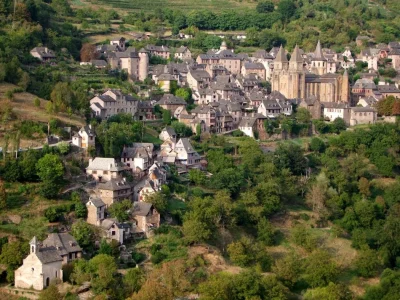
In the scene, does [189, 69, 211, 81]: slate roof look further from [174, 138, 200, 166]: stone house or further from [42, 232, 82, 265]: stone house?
[42, 232, 82, 265]: stone house

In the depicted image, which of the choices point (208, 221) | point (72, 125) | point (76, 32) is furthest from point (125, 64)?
point (208, 221)

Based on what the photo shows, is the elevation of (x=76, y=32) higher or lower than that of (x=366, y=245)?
higher

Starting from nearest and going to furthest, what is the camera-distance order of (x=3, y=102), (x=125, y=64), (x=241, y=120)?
1. (x=3, y=102)
2. (x=241, y=120)
3. (x=125, y=64)

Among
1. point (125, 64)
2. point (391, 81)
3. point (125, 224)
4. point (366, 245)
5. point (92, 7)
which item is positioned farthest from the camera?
point (92, 7)

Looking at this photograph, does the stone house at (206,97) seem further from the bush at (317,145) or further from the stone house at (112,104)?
the bush at (317,145)

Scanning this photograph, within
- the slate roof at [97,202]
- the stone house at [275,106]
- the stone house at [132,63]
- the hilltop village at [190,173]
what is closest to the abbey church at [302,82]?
the hilltop village at [190,173]

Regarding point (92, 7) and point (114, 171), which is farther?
point (92, 7)

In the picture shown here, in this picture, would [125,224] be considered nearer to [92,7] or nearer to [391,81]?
[391,81]
